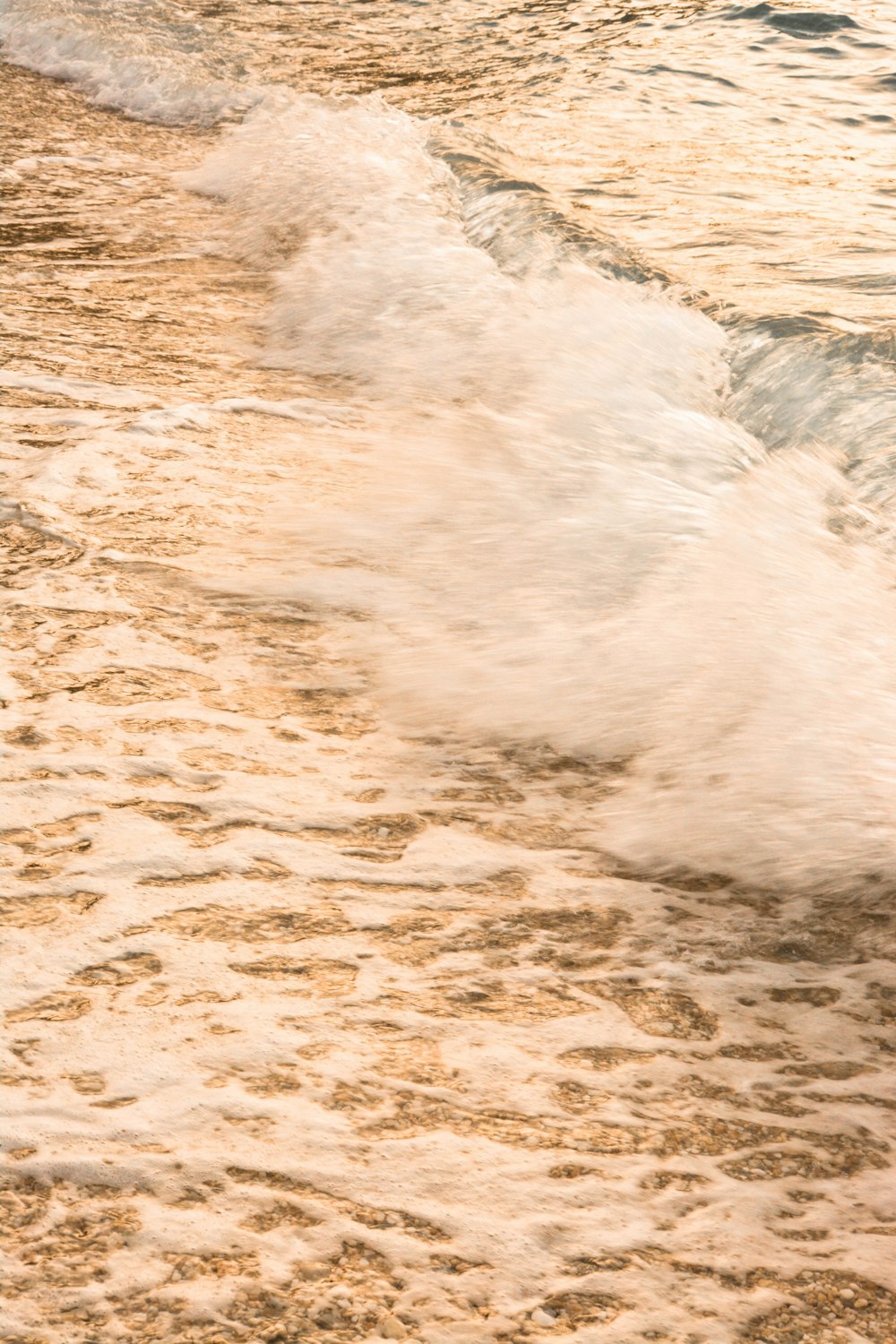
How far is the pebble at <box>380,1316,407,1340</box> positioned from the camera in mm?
1724

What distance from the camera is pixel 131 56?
9.92 m

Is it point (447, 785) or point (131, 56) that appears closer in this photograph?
point (447, 785)

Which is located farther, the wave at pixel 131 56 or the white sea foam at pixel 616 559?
the wave at pixel 131 56

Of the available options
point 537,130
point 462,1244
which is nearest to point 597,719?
point 462,1244

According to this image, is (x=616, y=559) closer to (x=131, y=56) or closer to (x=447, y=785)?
(x=447, y=785)

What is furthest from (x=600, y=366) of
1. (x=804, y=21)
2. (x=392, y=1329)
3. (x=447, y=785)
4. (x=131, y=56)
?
(x=804, y=21)

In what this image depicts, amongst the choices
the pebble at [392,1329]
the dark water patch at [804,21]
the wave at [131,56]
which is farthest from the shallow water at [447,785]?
the dark water patch at [804,21]

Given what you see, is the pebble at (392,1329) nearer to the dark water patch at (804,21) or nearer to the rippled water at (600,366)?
the rippled water at (600,366)

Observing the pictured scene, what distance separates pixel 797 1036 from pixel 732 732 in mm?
862

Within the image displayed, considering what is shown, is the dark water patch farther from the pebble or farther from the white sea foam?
the pebble

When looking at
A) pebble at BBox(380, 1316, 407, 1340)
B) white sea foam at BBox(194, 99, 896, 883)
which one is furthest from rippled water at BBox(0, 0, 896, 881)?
pebble at BBox(380, 1316, 407, 1340)

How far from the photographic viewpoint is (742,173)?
754 cm

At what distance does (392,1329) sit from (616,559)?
2371mm

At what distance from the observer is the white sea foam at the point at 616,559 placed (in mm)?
2881
